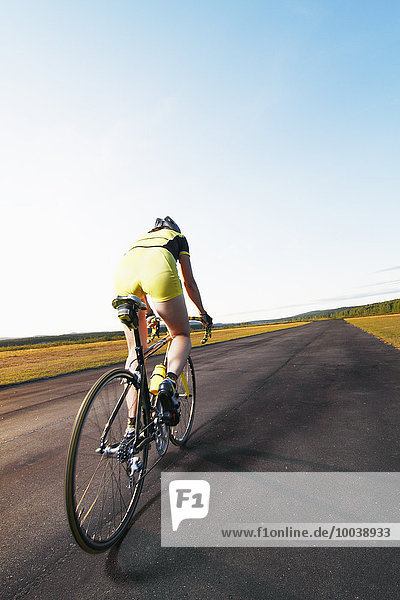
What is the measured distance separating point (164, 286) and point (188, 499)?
5.73ft

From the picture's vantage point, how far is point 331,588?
1.60m

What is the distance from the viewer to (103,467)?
2.32 metres

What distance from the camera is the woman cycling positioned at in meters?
2.58

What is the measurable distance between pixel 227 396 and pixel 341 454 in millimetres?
3085

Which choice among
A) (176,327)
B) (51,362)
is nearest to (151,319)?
(176,327)

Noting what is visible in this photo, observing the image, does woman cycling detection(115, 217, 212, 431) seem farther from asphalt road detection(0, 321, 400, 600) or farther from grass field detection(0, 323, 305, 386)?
grass field detection(0, 323, 305, 386)

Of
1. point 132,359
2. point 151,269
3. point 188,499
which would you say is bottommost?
point 188,499

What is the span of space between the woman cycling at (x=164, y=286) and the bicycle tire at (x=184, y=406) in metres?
0.76

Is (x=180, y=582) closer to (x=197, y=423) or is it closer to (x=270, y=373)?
(x=197, y=423)

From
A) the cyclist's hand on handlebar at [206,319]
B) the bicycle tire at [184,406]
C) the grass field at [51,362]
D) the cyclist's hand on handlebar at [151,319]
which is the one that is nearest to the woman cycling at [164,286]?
the cyclist's hand on handlebar at [151,319]

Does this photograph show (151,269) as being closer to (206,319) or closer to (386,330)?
(206,319)

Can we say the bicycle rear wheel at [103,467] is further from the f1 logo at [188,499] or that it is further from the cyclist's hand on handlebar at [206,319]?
the cyclist's hand on handlebar at [206,319]

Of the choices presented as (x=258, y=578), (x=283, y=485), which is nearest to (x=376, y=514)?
(x=283, y=485)

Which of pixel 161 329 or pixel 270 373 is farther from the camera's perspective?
pixel 270 373
